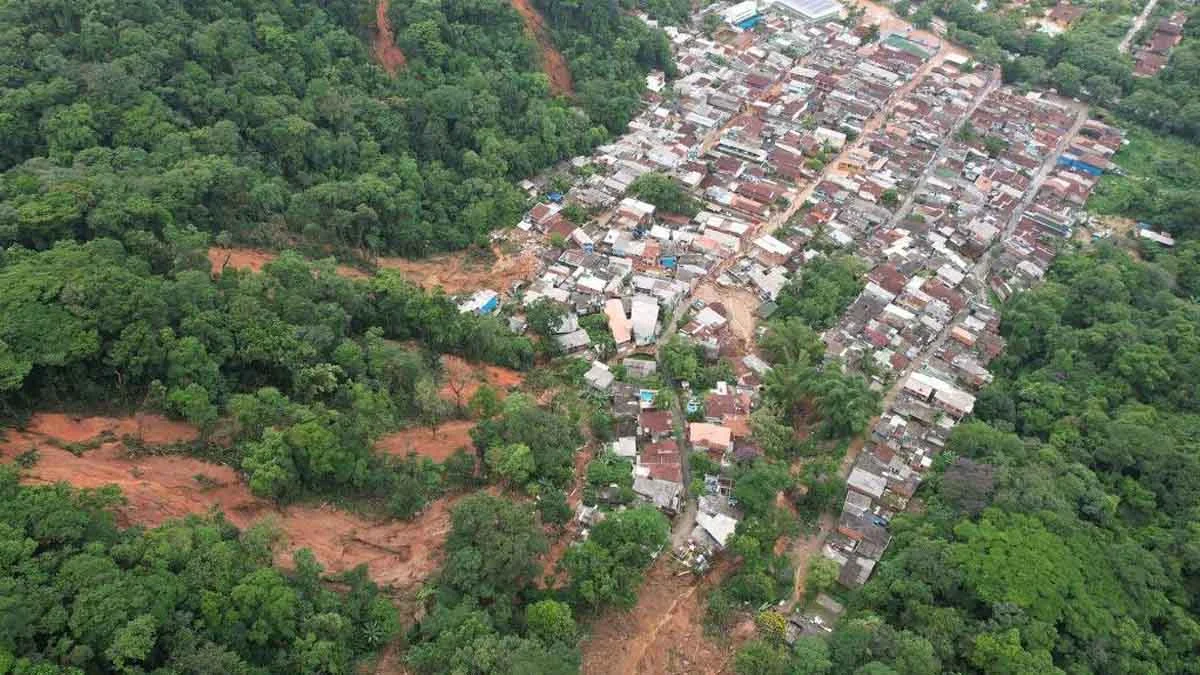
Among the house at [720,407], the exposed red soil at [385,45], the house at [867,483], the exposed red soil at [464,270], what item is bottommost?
the house at [867,483]

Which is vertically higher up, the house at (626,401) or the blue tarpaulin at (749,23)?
the blue tarpaulin at (749,23)

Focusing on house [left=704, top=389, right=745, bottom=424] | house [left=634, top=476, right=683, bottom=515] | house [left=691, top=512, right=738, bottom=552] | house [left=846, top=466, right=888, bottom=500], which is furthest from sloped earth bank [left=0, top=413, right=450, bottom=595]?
house [left=846, top=466, right=888, bottom=500]

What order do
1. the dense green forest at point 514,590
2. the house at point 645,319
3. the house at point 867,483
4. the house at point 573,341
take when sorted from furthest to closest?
1. the house at point 645,319
2. the house at point 573,341
3. the house at point 867,483
4. the dense green forest at point 514,590

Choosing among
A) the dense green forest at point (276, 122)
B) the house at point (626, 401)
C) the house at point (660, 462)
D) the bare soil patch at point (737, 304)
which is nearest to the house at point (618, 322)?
the house at point (626, 401)

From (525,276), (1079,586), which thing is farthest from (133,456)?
(1079,586)

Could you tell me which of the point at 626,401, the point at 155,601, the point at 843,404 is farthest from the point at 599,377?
the point at 155,601

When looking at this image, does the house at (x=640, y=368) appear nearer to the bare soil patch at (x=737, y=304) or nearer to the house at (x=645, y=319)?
the house at (x=645, y=319)

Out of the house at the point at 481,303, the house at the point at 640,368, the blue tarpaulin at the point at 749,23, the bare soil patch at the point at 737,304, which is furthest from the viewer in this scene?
the blue tarpaulin at the point at 749,23
